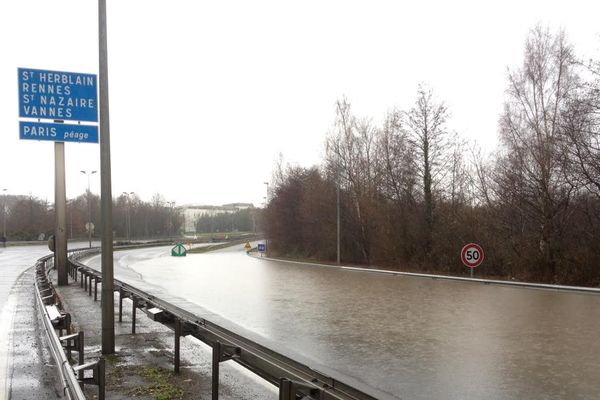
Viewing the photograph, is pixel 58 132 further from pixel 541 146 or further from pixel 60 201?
pixel 541 146

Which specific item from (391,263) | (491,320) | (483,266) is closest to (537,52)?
(483,266)

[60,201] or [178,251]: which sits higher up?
[60,201]

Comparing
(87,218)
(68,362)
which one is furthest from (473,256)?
(87,218)

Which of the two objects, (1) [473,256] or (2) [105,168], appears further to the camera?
(1) [473,256]

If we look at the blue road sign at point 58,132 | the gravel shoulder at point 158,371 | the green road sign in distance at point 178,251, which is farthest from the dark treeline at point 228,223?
the gravel shoulder at point 158,371

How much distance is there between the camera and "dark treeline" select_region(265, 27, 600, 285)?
22.7 m

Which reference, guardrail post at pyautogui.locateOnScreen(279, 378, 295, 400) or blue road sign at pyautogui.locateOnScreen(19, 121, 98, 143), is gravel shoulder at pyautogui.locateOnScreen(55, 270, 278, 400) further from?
blue road sign at pyautogui.locateOnScreen(19, 121, 98, 143)

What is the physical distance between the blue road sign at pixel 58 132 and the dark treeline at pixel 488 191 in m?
18.7

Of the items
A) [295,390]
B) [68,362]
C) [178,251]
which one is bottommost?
[178,251]

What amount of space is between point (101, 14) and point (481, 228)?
82.0 feet

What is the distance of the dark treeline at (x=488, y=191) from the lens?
74.6 feet

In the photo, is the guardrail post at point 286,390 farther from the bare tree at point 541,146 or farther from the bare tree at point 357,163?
the bare tree at point 357,163

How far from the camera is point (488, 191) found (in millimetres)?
29969

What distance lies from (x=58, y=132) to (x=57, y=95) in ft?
3.30
